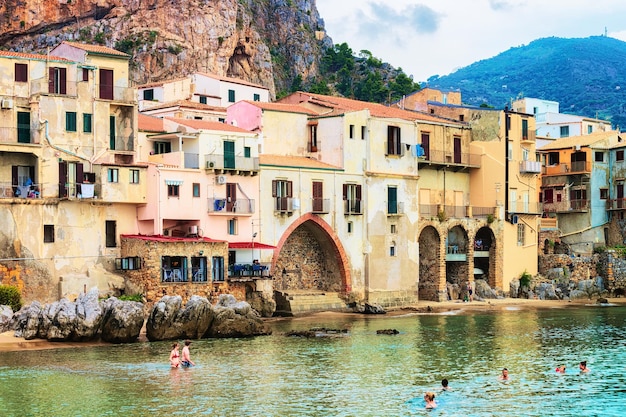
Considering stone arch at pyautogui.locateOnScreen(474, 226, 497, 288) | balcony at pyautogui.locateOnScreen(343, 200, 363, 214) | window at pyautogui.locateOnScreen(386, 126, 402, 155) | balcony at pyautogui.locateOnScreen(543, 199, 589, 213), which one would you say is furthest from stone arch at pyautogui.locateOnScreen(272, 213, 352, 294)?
balcony at pyautogui.locateOnScreen(543, 199, 589, 213)

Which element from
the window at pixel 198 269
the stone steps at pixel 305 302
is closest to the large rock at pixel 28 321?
the window at pixel 198 269

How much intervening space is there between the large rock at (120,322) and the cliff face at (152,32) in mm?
51274

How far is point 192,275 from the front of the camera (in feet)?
193

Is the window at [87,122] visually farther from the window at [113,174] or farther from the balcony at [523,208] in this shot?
the balcony at [523,208]

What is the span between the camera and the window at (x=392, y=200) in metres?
72.0

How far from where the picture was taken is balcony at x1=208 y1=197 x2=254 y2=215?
207 ft

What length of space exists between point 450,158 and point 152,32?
3670 centimetres

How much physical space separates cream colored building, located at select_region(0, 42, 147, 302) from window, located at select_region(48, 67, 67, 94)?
52 mm

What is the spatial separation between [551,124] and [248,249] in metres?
55.1

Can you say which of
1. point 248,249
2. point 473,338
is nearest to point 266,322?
point 248,249

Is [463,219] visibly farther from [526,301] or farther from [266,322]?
[266,322]

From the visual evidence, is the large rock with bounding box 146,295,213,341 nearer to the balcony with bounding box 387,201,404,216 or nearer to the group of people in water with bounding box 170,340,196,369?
the group of people in water with bounding box 170,340,196,369

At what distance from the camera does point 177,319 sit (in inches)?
2085

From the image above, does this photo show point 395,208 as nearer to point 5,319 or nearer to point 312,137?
point 312,137
